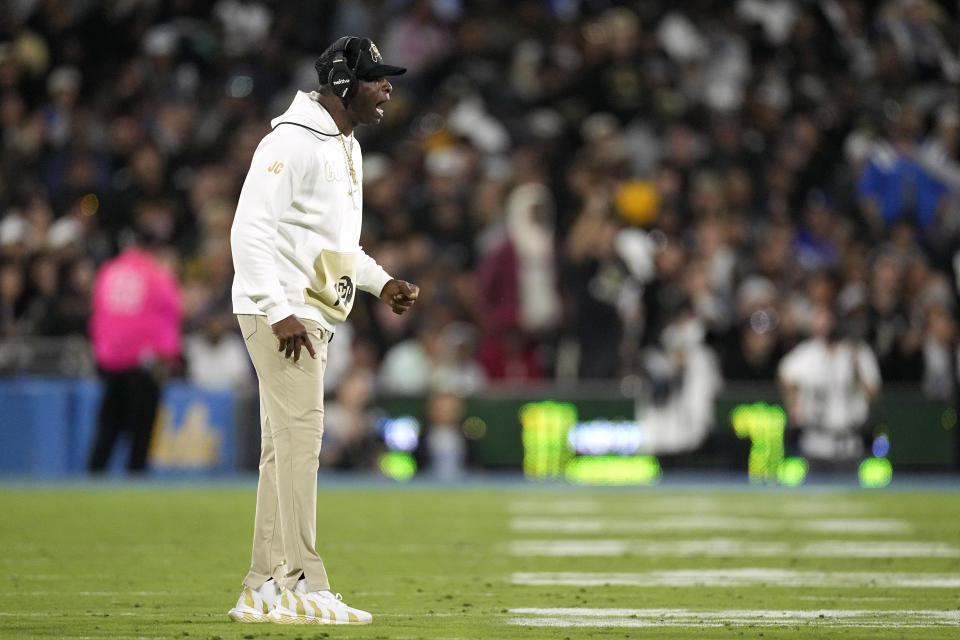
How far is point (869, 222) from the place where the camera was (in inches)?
722

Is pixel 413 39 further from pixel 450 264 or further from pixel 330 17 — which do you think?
pixel 450 264

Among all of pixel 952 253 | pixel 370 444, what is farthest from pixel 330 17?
pixel 952 253

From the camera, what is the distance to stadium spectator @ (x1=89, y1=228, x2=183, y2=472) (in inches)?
582

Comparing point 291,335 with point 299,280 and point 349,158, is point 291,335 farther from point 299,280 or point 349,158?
point 349,158

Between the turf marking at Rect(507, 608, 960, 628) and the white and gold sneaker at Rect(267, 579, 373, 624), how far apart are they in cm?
65

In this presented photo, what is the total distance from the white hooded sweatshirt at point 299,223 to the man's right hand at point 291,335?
25mm

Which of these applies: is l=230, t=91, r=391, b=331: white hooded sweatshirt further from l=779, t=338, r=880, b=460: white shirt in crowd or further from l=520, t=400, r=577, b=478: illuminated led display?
l=779, t=338, r=880, b=460: white shirt in crowd

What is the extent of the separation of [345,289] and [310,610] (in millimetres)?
1156

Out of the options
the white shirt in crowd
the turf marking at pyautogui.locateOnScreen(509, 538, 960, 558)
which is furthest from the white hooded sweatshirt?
the white shirt in crowd

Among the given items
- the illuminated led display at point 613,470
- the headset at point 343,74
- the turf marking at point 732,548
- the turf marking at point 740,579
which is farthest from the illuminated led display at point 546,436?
the headset at point 343,74

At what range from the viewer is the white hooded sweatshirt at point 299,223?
603 centimetres

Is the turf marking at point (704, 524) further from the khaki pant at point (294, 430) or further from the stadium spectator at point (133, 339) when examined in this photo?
the khaki pant at point (294, 430)

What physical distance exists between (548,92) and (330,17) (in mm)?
2864

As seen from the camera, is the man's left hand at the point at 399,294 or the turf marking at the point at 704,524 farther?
the turf marking at the point at 704,524
